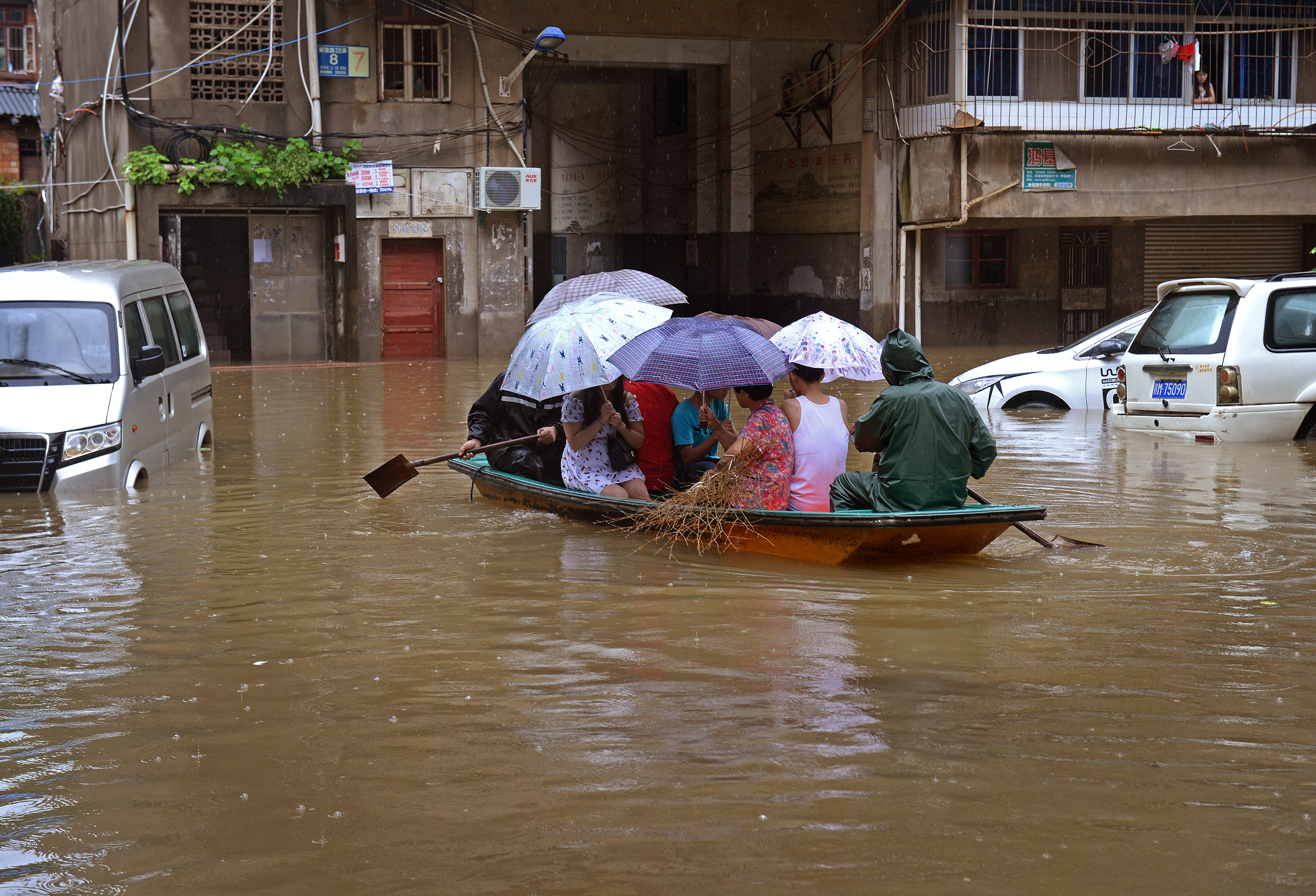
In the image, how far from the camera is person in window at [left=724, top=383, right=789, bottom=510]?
7832 millimetres

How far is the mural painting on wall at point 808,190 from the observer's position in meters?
26.5

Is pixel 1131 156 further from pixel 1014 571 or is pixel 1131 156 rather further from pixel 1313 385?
pixel 1014 571

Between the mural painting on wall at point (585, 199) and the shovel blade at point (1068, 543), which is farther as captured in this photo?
the mural painting on wall at point (585, 199)

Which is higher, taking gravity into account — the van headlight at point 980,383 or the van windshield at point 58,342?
the van windshield at point 58,342

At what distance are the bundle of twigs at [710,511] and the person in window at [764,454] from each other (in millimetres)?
29

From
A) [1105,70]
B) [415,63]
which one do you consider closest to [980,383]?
[1105,70]

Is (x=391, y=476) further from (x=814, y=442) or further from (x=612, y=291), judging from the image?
(x=814, y=442)

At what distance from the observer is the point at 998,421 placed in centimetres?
1469

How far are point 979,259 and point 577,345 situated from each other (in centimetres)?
2040

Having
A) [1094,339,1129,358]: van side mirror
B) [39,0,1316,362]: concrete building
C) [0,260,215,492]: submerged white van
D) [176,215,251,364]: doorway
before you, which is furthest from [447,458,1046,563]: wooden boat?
[176,215,251,364]: doorway

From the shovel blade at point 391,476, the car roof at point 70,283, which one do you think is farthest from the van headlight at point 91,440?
the shovel blade at point 391,476

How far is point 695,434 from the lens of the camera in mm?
9242

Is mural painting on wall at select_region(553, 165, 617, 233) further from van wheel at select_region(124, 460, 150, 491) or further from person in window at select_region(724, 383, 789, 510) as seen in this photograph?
person in window at select_region(724, 383, 789, 510)

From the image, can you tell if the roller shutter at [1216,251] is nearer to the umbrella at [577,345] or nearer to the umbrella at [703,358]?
the umbrella at [577,345]
